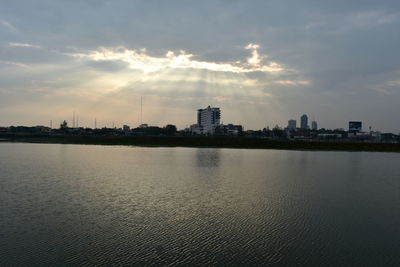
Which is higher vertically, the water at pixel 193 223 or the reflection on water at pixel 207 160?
the reflection on water at pixel 207 160

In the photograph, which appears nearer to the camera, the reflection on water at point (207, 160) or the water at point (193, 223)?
the water at point (193, 223)

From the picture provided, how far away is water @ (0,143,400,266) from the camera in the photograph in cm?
1823

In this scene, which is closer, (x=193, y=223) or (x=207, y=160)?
(x=193, y=223)

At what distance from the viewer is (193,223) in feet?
80.6

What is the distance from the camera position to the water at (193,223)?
18.2 meters

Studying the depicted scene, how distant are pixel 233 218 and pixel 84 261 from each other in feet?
42.2

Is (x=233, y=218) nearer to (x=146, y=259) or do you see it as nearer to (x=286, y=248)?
(x=286, y=248)

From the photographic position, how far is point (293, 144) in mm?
162750

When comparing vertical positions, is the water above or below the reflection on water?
below

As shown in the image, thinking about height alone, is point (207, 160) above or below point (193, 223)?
above

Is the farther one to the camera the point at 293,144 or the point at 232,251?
the point at 293,144

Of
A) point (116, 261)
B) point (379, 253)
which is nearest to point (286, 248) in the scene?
point (379, 253)

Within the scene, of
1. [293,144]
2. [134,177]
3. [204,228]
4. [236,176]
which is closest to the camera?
[204,228]

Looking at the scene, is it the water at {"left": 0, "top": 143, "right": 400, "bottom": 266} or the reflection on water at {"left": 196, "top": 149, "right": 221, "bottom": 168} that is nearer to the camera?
the water at {"left": 0, "top": 143, "right": 400, "bottom": 266}
